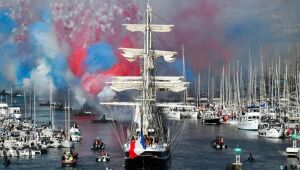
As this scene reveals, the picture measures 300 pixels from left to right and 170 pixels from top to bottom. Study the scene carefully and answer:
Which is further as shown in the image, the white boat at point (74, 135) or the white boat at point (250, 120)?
the white boat at point (250, 120)

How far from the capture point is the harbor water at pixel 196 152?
87250 mm

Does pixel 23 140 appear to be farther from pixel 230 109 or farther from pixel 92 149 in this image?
pixel 230 109

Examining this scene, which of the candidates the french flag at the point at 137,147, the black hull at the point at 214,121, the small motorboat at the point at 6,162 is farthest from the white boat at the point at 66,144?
the black hull at the point at 214,121

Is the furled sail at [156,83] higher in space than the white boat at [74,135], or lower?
higher

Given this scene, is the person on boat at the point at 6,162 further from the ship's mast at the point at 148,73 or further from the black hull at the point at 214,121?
the black hull at the point at 214,121

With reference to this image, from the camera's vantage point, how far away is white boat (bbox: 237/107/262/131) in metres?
134

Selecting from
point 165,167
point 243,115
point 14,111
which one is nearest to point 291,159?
point 165,167

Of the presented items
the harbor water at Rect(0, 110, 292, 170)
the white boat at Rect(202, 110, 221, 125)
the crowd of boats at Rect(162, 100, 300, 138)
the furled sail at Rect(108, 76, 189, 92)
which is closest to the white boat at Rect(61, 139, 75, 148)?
the harbor water at Rect(0, 110, 292, 170)

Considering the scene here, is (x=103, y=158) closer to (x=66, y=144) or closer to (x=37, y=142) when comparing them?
(x=37, y=142)

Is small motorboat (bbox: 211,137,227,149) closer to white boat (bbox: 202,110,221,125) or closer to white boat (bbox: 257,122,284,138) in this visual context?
white boat (bbox: 257,122,284,138)

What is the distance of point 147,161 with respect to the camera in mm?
82000

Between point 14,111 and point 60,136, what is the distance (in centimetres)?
5830

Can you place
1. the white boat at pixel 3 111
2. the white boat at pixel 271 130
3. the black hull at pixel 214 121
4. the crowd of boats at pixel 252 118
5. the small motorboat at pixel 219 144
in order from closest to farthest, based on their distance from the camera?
the small motorboat at pixel 219 144 < the white boat at pixel 271 130 < the crowd of boats at pixel 252 118 < the white boat at pixel 3 111 < the black hull at pixel 214 121

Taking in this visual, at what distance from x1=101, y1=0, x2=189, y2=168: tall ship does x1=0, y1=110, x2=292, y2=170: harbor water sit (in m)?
2.62
